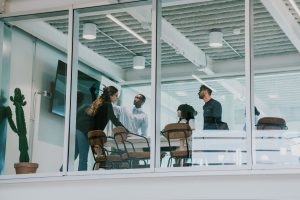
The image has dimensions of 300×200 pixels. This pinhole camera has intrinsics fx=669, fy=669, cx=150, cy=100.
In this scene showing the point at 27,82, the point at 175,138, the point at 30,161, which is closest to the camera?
the point at 175,138

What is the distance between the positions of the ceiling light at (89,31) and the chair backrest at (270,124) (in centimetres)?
252

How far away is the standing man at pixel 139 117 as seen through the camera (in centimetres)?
775

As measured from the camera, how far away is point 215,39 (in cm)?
842

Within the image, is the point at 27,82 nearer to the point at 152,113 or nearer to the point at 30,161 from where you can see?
the point at 30,161

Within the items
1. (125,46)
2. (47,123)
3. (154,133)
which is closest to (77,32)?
(125,46)

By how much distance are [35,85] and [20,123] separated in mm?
632

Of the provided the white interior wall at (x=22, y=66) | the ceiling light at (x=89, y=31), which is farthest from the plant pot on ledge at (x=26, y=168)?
the ceiling light at (x=89, y=31)

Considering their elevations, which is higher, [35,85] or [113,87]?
[35,85]

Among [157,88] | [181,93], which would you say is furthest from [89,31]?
[181,93]

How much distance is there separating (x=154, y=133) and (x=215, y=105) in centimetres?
78

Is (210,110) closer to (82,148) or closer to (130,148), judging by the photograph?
(130,148)

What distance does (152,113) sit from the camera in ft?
25.3

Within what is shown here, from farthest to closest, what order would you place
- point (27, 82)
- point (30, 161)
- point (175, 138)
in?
point (27, 82)
point (30, 161)
point (175, 138)

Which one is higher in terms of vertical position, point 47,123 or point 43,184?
point 47,123
